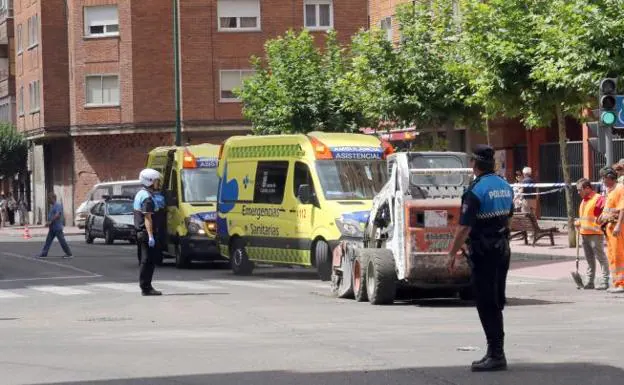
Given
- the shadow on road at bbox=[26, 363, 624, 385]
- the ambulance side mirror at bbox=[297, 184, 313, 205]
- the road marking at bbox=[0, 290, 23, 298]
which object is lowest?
the road marking at bbox=[0, 290, 23, 298]

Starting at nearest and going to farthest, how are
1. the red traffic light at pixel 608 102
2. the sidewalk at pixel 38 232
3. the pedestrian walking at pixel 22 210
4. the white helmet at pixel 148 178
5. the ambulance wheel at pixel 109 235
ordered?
1. the white helmet at pixel 148 178
2. the red traffic light at pixel 608 102
3. the ambulance wheel at pixel 109 235
4. the sidewalk at pixel 38 232
5. the pedestrian walking at pixel 22 210

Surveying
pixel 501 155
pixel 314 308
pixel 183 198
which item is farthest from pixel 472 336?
pixel 501 155

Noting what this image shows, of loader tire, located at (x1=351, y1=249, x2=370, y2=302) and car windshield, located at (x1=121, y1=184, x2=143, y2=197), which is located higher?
car windshield, located at (x1=121, y1=184, x2=143, y2=197)

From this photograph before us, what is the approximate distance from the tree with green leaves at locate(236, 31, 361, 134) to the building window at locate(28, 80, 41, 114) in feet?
67.9

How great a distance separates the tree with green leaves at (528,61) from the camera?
28.3m

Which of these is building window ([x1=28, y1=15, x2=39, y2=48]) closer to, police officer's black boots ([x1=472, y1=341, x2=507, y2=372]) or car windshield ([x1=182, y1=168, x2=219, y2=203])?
car windshield ([x1=182, y1=168, x2=219, y2=203])

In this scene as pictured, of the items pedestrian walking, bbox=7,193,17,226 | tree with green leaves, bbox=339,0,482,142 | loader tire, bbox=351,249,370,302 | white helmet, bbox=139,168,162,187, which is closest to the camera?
loader tire, bbox=351,249,370,302

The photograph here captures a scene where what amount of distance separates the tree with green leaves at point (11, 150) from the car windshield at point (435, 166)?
2159 inches

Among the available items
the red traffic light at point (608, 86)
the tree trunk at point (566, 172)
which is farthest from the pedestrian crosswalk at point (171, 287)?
the tree trunk at point (566, 172)

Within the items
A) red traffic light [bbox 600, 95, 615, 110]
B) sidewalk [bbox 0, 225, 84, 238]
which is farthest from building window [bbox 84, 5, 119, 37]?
red traffic light [bbox 600, 95, 615, 110]

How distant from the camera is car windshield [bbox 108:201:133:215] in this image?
153 ft

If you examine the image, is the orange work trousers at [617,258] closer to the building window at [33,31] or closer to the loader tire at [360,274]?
the loader tire at [360,274]

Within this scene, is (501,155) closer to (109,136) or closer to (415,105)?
(415,105)

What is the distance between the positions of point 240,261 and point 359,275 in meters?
7.91
